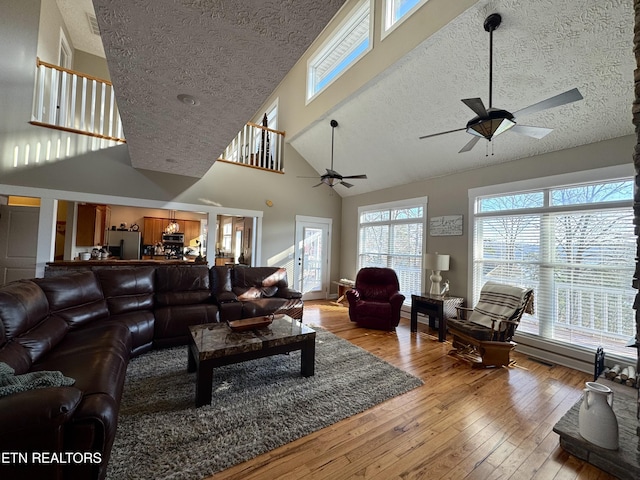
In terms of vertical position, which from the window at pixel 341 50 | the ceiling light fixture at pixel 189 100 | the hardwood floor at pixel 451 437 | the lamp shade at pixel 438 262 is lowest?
the hardwood floor at pixel 451 437

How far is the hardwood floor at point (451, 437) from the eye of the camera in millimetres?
1595

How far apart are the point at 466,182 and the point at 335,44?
3.77m

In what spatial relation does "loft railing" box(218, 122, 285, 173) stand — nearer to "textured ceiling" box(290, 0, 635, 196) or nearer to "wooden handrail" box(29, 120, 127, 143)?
"wooden handrail" box(29, 120, 127, 143)

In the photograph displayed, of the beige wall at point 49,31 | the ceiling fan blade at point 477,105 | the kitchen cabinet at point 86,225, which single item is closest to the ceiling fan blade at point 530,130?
the ceiling fan blade at point 477,105

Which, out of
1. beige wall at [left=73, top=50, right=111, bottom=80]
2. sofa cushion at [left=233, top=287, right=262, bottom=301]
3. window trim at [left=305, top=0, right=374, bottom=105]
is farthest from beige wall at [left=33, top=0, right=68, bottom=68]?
sofa cushion at [left=233, top=287, right=262, bottom=301]

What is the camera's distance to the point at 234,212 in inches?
220

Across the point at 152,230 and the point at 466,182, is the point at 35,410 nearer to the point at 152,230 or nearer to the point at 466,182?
the point at 466,182

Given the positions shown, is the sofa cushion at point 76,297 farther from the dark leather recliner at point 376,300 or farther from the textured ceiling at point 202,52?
the dark leather recliner at point 376,300

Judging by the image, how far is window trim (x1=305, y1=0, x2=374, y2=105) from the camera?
4.07 meters

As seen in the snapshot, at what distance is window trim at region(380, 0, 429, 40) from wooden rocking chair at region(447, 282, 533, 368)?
3.71m

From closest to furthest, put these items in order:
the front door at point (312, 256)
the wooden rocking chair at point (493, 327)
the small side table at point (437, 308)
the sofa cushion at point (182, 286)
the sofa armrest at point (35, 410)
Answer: the sofa armrest at point (35, 410), the wooden rocking chair at point (493, 327), the sofa cushion at point (182, 286), the small side table at point (437, 308), the front door at point (312, 256)

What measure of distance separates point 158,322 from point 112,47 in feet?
8.85

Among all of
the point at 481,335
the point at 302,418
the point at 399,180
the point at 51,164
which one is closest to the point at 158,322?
the point at 302,418

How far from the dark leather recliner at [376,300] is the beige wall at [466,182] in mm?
1000
